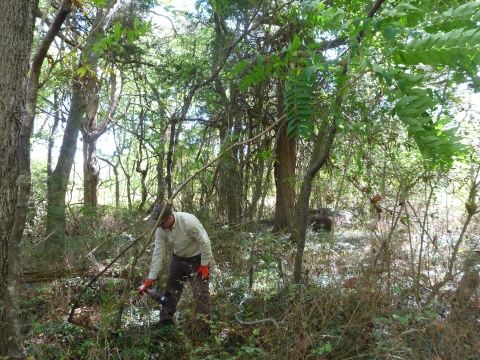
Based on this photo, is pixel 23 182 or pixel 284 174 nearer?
pixel 23 182

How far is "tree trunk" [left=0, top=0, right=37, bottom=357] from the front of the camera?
3.87m

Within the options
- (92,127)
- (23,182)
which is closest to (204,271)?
(23,182)

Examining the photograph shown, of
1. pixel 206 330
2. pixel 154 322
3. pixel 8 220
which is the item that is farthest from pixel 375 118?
pixel 8 220

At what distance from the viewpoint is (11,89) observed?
13.0ft

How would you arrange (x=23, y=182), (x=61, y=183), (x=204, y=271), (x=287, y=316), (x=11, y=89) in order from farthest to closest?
(x=61, y=183) → (x=204, y=271) → (x=287, y=316) → (x=11, y=89) → (x=23, y=182)

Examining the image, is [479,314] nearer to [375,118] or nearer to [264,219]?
[375,118]

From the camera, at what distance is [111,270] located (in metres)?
6.43

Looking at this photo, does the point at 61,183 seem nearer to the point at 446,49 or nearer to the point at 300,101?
the point at 300,101

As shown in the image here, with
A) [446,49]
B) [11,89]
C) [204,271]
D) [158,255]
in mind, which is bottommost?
[204,271]

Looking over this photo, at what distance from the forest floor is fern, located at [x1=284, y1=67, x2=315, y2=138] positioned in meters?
2.00

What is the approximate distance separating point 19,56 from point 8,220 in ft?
5.32

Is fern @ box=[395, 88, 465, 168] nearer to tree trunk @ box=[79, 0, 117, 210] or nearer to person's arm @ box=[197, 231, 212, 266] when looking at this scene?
person's arm @ box=[197, 231, 212, 266]

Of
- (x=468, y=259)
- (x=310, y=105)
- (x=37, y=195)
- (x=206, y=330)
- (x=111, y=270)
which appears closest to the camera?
(x=310, y=105)

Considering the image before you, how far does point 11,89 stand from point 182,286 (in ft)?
10.5
